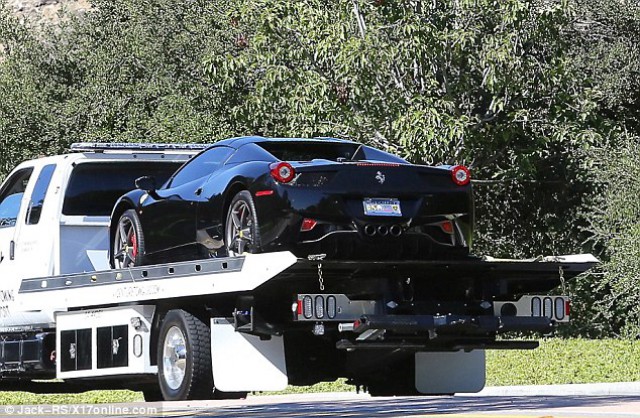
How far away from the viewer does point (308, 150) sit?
41.3 ft

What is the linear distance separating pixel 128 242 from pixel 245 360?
91.8 inches

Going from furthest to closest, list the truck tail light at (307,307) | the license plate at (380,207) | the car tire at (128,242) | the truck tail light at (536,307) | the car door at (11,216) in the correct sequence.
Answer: the car door at (11,216)
the car tire at (128,242)
the truck tail light at (536,307)
the license plate at (380,207)
the truck tail light at (307,307)

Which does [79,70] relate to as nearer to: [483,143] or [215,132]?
A: [215,132]

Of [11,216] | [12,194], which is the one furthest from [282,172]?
[12,194]

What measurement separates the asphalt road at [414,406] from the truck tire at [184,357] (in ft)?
6.57

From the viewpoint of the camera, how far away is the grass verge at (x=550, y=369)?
20.5 metres

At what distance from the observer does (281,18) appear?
24.6 metres

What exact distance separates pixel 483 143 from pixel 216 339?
14527 mm

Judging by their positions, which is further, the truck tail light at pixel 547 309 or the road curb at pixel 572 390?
the road curb at pixel 572 390

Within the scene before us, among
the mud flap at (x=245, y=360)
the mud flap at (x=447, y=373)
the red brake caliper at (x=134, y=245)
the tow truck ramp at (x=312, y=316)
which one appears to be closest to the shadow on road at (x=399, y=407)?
the mud flap at (x=447, y=373)

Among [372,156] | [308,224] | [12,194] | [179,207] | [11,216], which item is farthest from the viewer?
[12,194]

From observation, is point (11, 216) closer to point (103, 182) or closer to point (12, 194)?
point (12, 194)

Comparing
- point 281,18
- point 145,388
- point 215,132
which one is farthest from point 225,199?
point 215,132

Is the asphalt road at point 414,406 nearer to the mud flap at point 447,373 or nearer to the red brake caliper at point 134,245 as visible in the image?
the mud flap at point 447,373
